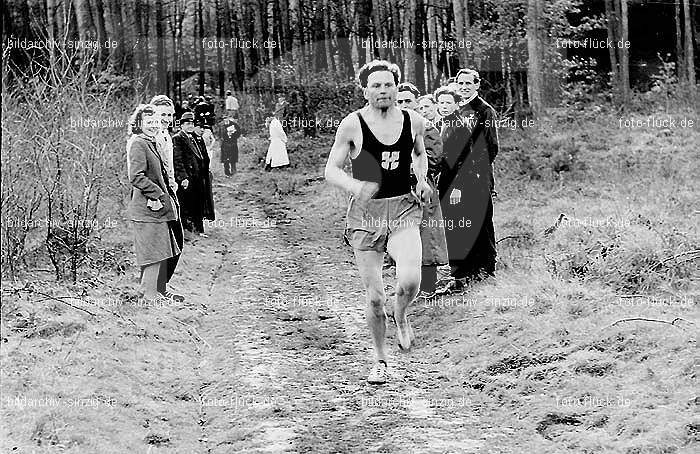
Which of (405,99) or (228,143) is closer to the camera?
(405,99)

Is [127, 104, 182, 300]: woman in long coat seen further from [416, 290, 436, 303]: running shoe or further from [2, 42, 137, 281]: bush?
[416, 290, 436, 303]: running shoe

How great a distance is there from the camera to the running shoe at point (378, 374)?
18.4 ft

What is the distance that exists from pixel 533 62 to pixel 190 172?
8.15m

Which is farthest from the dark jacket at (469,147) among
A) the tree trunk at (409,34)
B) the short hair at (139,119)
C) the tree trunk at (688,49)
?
the tree trunk at (688,49)

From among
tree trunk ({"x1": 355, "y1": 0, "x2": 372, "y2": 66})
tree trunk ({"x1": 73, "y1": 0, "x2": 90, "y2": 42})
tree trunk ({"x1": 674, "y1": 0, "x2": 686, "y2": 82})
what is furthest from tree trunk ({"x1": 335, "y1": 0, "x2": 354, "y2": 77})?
tree trunk ({"x1": 674, "y1": 0, "x2": 686, "y2": 82})

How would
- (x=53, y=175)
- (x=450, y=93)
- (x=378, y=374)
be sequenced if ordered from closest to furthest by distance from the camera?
(x=378, y=374) < (x=450, y=93) < (x=53, y=175)

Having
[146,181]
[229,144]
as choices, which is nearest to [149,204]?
[146,181]

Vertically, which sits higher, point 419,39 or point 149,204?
point 419,39

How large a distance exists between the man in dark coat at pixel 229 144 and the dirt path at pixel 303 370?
4269mm

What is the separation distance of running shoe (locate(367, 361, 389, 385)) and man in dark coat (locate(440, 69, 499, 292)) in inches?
92.0

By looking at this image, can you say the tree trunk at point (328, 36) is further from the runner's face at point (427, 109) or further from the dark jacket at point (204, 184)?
the runner's face at point (427, 109)

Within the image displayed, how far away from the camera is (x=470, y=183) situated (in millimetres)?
7918

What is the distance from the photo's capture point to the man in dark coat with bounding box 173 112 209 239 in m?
10.5

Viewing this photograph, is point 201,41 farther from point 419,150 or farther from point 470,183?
point 419,150
